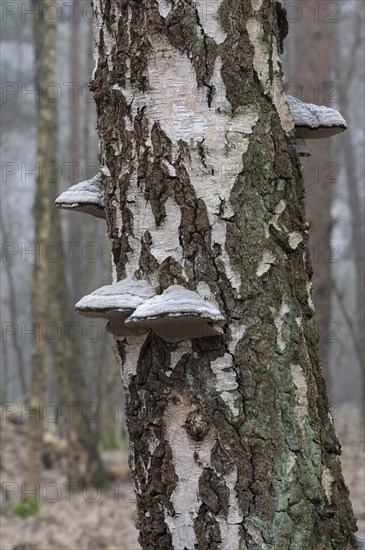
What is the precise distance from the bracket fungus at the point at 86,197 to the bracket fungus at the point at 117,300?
325mm

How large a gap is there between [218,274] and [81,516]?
7083 millimetres

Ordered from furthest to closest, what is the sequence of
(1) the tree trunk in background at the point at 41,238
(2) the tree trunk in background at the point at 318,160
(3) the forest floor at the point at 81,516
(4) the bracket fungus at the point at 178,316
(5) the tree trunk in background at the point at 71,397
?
(5) the tree trunk in background at the point at 71,397 → (1) the tree trunk in background at the point at 41,238 → (2) the tree trunk in background at the point at 318,160 → (3) the forest floor at the point at 81,516 → (4) the bracket fungus at the point at 178,316

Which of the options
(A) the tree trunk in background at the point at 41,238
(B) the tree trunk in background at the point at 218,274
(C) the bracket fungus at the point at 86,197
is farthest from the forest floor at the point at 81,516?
(C) the bracket fungus at the point at 86,197

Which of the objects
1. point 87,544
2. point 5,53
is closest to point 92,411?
point 87,544

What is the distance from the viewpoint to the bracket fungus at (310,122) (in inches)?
87.7

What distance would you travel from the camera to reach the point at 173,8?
204 centimetres

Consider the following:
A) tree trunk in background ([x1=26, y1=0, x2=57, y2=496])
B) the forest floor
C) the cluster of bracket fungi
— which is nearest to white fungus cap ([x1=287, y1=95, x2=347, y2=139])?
the cluster of bracket fungi

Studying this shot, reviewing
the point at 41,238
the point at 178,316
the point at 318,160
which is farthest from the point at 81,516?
the point at 178,316

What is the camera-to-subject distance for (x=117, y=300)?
1.89m

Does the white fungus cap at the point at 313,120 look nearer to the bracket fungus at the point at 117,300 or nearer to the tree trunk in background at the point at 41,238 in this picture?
the bracket fungus at the point at 117,300

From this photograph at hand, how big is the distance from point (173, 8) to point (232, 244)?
0.71 metres

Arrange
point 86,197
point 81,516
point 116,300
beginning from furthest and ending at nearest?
point 81,516 → point 86,197 → point 116,300

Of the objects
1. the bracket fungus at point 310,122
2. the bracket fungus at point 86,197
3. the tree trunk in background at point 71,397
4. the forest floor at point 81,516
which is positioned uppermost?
the bracket fungus at point 310,122

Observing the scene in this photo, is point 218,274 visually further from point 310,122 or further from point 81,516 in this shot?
point 81,516
